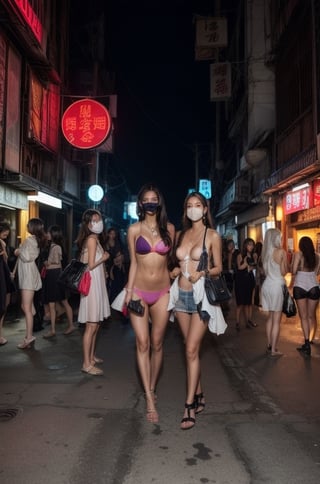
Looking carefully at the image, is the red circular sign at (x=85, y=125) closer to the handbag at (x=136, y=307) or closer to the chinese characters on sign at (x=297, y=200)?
the chinese characters on sign at (x=297, y=200)

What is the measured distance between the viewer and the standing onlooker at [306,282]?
7148mm

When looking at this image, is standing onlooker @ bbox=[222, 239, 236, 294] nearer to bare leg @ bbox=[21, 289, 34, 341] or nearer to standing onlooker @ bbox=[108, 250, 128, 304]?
standing onlooker @ bbox=[108, 250, 128, 304]

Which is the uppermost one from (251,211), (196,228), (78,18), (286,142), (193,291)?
(78,18)

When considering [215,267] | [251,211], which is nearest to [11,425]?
[215,267]

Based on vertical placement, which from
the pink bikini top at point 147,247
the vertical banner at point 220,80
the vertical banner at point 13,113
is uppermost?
the vertical banner at point 220,80

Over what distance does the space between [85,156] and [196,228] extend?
17.2 metres

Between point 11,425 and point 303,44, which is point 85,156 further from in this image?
point 11,425

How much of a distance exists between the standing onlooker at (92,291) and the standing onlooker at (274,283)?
2.75 m

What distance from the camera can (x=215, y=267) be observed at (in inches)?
162

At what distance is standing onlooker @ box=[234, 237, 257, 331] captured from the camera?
9195 mm

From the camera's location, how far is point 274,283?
6.93 metres

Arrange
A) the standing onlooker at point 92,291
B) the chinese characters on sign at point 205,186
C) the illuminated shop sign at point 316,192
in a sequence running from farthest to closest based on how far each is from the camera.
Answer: the chinese characters on sign at point 205,186
the illuminated shop sign at point 316,192
the standing onlooker at point 92,291

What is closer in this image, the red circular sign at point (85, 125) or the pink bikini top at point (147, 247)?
the pink bikini top at point (147, 247)

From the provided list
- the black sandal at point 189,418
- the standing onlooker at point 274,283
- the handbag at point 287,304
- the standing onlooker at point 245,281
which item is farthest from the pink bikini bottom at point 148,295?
the standing onlooker at point 245,281
